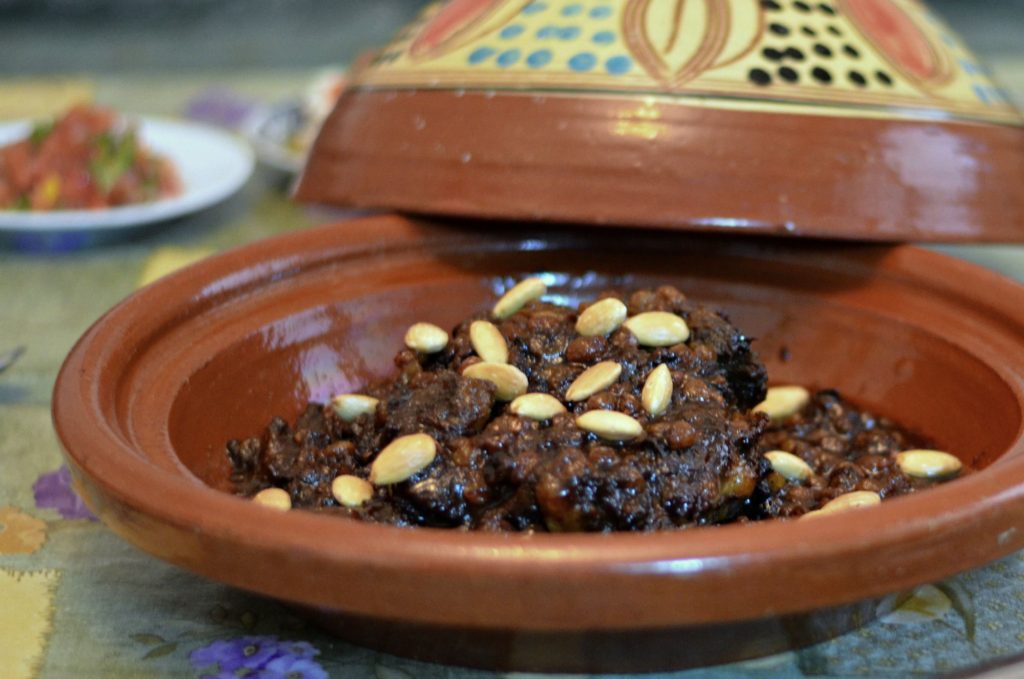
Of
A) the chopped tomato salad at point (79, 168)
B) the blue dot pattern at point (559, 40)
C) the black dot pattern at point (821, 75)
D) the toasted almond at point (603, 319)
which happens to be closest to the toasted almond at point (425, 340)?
the toasted almond at point (603, 319)

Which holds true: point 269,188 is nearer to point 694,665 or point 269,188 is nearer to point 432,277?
point 432,277

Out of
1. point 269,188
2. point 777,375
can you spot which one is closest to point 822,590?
point 777,375

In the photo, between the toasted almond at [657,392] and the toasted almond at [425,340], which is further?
the toasted almond at [425,340]

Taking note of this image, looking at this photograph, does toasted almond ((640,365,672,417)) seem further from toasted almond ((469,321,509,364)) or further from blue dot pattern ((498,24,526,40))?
blue dot pattern ((498,24,526,40))

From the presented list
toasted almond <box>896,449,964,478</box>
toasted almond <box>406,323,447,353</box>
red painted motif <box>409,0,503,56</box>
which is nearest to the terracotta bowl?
toasted almond <box>896,449,964,478</box>

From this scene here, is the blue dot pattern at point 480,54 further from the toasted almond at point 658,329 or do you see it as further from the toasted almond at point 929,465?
the toasted almond at point 929,465
